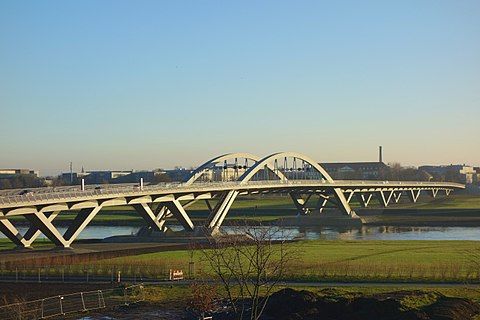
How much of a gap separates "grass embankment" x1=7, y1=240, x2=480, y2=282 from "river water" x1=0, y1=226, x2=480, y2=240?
19.3 metres

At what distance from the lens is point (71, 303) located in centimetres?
3136

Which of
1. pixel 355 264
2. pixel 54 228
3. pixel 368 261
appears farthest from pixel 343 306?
pixel 54 228

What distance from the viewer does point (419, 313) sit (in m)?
26.0

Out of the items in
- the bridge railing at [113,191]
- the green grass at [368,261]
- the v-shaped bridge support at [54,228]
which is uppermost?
the bridge railing at [113,191]

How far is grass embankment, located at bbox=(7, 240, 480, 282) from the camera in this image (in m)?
38.2

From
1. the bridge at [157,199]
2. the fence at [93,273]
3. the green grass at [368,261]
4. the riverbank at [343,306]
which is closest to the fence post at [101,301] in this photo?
the riverbank at [343,306]

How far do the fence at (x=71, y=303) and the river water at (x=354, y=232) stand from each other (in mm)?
48589

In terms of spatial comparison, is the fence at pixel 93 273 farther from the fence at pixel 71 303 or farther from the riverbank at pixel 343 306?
the riverbank at pixel 343 306

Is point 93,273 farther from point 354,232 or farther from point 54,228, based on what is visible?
point 354,232

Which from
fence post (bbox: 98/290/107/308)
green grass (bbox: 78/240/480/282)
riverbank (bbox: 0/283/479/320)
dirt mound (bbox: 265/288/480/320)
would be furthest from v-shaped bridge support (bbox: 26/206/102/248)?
dirt mound (bbox: 265/288/480/320)

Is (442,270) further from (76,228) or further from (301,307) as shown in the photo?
(76,228)

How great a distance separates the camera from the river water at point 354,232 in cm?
8219

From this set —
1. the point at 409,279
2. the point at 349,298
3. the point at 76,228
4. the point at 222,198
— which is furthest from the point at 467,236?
the point at 349,298

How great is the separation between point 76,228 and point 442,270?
33.1m
